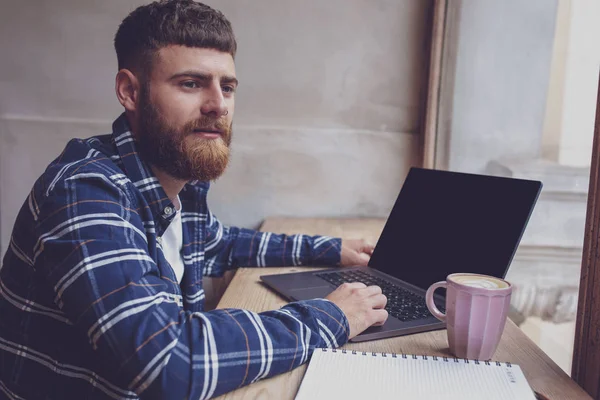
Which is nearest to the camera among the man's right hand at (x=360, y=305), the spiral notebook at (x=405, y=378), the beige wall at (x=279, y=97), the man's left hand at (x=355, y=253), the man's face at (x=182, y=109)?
the spiral notebook at (x=405, y=378)

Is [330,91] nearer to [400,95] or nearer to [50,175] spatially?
[400,95]

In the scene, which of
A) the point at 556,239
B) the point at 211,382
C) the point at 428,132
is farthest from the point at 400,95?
the point at 211,382

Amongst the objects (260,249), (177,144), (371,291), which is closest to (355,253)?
(260,249)

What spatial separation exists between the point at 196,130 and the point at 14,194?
3.89 ft

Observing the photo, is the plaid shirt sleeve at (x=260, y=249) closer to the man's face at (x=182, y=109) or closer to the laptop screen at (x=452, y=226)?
the laptop screen at (x=452, y=226)

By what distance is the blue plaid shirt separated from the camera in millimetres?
612

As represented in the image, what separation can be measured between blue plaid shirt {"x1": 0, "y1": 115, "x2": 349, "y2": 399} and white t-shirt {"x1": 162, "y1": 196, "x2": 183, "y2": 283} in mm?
184

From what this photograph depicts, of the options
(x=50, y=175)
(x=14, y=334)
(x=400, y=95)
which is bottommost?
(x=14, y=334)

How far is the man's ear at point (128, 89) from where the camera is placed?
0.99m

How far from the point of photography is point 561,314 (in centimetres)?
99

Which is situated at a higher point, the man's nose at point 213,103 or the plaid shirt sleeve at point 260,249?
the man's nose at point 213,103

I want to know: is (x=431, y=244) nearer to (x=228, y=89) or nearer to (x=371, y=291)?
(x=371, y=291)

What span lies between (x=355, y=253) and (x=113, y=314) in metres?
0.70

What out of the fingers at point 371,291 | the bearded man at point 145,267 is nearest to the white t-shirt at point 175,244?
the bearded man at point 145,267
